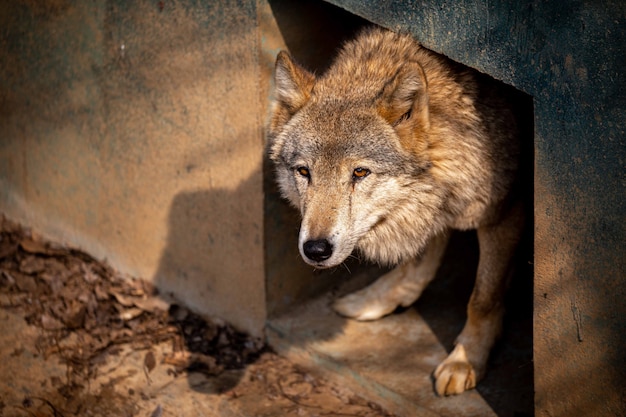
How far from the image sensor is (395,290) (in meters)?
5.90

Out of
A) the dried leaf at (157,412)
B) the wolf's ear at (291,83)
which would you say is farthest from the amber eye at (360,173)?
the dried leaf at (157,412)

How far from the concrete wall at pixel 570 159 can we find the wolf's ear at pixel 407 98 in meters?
0.19

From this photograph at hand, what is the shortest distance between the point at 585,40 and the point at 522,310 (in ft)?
9.45

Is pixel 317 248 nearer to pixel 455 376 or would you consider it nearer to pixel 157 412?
pixel 455 376

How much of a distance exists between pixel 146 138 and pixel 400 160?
8.09 ft

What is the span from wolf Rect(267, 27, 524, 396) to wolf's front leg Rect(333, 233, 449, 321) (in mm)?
743

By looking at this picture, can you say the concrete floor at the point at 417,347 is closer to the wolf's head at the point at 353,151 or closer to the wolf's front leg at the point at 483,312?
the wolf's front leg at the point at 483,312

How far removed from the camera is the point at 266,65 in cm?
507

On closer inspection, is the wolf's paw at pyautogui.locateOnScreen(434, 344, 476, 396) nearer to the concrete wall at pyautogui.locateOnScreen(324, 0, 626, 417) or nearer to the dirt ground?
the dirt ground

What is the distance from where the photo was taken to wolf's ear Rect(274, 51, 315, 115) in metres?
4.47

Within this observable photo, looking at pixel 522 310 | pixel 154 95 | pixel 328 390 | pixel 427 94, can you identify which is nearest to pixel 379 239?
pixel 427 94

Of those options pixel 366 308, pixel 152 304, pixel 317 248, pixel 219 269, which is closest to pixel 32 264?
pixel 152 304

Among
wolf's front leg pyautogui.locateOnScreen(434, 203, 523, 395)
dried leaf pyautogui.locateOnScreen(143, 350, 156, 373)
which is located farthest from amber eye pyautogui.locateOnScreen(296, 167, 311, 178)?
dried leaf pyautogui.locateOnScreen(143, 350, 156, 373)

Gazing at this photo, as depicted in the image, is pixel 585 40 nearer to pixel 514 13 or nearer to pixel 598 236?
pixel 514 13
